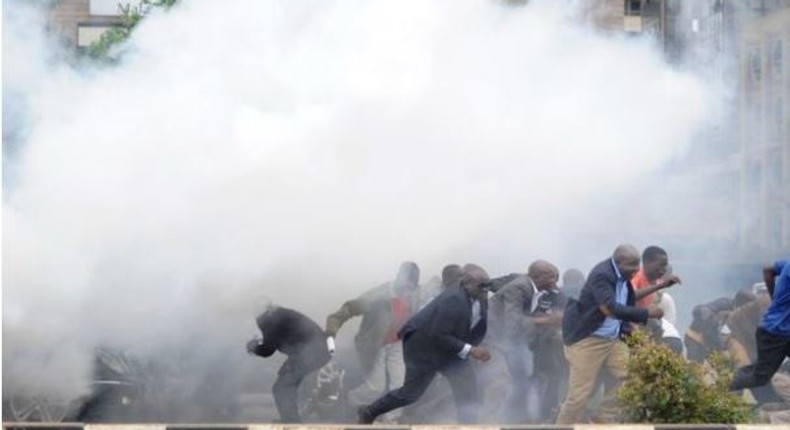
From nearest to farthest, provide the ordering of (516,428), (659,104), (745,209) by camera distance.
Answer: (516,428) → (659,104) → (745,209)

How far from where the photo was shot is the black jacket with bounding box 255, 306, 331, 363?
15.5 m

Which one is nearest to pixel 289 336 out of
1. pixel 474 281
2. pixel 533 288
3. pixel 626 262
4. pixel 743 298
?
pixel 474 281

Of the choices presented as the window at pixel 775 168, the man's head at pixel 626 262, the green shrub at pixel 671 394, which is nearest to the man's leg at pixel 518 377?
the man's head at pixel 626 262

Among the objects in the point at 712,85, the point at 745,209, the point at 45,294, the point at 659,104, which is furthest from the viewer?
the point at 745,209

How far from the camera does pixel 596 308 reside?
48.5ft

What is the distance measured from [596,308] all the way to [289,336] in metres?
2.29

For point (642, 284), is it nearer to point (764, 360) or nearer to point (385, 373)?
point (385, 373)

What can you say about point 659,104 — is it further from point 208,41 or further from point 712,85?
point 208,41

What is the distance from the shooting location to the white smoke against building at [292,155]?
49.9ft

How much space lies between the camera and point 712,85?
62.3ft

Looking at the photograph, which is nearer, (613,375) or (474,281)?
(474,281)

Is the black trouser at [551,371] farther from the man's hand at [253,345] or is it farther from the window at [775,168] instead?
the window at [775,168]

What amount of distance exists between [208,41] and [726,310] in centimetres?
510

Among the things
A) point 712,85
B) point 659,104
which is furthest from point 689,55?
point 659,104
